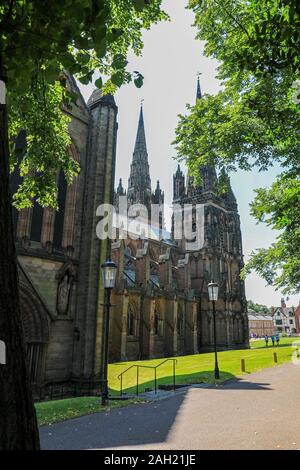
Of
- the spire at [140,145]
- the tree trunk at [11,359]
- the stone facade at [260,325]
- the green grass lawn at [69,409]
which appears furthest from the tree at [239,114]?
the stone facade at [260,325]

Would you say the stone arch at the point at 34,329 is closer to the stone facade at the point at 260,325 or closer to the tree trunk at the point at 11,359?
the tree trunk at the point at 11,359

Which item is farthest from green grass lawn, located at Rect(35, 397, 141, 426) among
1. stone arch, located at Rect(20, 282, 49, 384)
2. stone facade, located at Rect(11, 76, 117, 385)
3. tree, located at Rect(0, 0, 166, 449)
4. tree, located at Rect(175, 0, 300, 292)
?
tree, located at Rect(175, 0, 300, 292)

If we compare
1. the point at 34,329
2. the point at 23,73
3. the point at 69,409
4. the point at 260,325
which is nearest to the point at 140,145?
the point at 34,329

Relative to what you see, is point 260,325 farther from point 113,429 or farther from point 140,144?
point 113,429

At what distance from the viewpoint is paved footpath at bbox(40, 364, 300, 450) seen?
5676 mm

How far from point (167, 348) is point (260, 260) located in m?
19.7

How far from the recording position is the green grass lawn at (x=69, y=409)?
304 inches

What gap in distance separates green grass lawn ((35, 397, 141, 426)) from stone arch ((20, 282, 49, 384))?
159 inches

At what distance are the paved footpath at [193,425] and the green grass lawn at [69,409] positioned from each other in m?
0.37

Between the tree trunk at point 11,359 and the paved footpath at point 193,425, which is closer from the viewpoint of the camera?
the tree trunk at point 11,359

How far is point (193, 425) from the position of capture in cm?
688

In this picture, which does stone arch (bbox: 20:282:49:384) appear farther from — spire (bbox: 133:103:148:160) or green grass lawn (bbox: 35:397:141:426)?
spire (bbox: 133:103:148:160)

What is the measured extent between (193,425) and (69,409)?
11.2 feet
